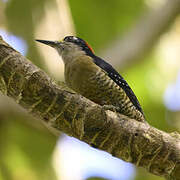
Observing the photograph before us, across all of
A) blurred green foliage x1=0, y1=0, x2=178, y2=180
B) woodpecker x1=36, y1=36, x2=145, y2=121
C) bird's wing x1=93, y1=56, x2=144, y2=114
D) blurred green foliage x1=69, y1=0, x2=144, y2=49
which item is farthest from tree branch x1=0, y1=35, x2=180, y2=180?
blurred green foliage x1=69, y1=0, x2=144, y2=49

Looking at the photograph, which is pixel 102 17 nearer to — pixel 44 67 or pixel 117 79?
pixel 44 67

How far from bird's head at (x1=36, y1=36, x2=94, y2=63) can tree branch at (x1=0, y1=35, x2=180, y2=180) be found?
1850 mm

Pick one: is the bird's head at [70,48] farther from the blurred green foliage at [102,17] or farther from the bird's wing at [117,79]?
the blurred green foliage at [102,17]

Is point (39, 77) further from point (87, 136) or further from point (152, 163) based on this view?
point (152, 163)

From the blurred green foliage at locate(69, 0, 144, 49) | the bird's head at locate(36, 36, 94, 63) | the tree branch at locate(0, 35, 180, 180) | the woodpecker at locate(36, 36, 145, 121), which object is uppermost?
the blurred green foliage at locate(69, 0, 144, 49)

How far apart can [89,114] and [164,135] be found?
81cm

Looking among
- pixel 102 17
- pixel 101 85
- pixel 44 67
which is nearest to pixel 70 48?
pixel 44 67

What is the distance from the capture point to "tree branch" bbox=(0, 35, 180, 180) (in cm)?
326

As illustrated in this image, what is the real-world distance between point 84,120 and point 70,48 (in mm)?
2387

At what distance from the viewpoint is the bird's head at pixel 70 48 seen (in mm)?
5410

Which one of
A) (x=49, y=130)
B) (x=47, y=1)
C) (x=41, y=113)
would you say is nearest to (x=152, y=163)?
(x=41, y=113)

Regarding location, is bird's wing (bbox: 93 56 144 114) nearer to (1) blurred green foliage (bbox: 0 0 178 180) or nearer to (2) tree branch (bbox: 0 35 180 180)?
(2) tree branch (bbox: 0 35 180 180)

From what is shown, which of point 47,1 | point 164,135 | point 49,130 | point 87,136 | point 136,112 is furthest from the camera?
point 47,1

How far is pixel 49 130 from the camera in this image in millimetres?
6176
